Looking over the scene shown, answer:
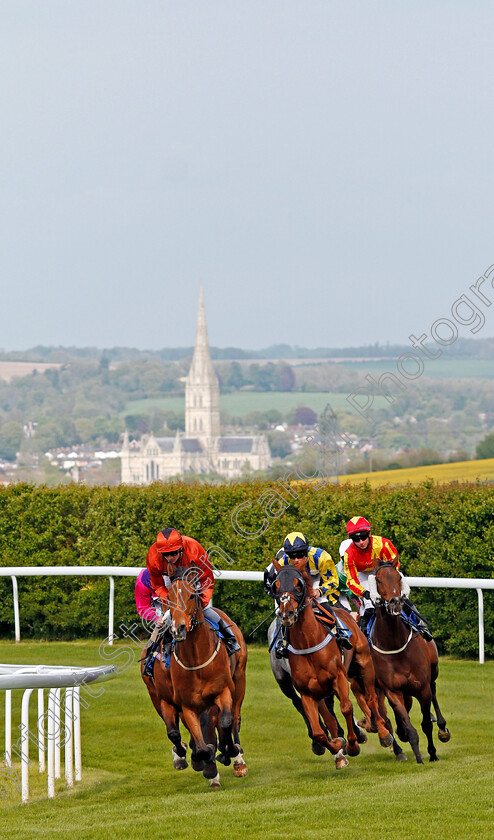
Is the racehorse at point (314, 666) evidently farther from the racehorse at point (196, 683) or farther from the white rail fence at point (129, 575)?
the white rail fence at point (129, 575)

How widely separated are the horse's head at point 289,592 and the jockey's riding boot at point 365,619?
2.45 feet

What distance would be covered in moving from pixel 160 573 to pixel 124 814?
3.87ft

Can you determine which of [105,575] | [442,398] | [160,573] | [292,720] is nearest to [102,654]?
[105,575]

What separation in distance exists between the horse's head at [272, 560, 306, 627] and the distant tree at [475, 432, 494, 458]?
30.8 m

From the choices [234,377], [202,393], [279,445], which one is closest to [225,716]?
[279,445]

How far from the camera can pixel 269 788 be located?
5.32m

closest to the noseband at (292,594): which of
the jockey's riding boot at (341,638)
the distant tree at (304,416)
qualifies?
the jockey's riding boot at (341,638)

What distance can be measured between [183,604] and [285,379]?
6850 cm

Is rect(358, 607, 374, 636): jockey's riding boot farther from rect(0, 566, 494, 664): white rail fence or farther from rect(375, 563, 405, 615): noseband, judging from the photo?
rect(0, 566, 494, 664): white rail fence

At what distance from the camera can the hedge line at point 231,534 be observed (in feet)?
28.9

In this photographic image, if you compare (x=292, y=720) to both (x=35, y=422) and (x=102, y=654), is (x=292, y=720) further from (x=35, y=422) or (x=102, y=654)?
(x=35, y=422)

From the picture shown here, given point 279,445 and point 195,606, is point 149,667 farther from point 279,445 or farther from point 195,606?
point 279,445

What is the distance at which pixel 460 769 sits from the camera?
5.49 meters

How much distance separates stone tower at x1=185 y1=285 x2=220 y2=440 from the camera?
84.3 m
